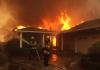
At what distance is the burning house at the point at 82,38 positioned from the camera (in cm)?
2102

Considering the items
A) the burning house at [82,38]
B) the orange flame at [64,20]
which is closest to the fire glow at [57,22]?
the orange flame at [64,20]

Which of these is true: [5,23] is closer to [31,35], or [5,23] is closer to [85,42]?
[31,35]

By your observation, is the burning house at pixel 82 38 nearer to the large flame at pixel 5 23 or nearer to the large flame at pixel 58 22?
the large flame at pixel 5 23

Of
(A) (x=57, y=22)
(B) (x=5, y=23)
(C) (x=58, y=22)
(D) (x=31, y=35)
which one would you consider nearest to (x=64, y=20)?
(C) (x=58, y=22)

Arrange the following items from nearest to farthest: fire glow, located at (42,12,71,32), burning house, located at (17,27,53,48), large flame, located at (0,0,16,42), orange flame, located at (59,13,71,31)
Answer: burning house, located at (17,27,53,48)
large flame, located at (0,0,16,42)
orange flame, located at (59,13,71,31)
fire glow, located at (42,12,71,32)

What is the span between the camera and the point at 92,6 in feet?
130

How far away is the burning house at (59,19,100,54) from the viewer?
2102 cm

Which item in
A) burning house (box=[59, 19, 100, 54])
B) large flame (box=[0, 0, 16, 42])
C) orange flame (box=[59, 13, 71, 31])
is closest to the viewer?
burning house (box=[59, 19, 100, 54])

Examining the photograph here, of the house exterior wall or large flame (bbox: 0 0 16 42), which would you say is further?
large flame (bbox: 0 0 16 42)

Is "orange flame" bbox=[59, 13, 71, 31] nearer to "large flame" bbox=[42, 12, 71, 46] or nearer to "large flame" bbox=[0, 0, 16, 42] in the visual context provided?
"large flame" bbox=[42, 12, 71, 46]

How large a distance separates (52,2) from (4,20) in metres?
12.1

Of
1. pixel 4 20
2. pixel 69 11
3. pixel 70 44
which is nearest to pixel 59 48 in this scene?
pixel 70 44

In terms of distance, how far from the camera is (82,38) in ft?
76.2

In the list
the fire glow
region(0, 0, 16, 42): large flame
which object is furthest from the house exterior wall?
the fire glow
